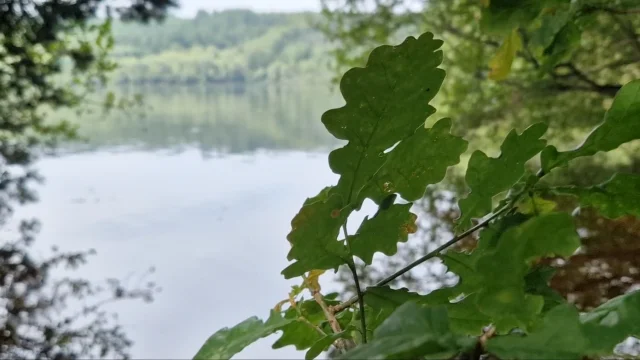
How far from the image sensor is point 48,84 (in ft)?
4.38

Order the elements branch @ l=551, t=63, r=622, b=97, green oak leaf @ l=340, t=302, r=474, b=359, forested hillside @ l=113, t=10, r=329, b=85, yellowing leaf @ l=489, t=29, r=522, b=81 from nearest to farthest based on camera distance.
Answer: green oak leaf @ l=340, t=302, r=474, b=359, yellowing leaf @ l=489, t=29, r=522, b=81, branch @ l=551, t=63, r=622, b=97, forested hillside @ l=113, t=10, r=329, b=85

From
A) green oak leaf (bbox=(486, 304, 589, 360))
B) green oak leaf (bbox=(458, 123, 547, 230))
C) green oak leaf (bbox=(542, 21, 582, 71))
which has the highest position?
green oak leaf (bbox=(542, 21, 582, 71))

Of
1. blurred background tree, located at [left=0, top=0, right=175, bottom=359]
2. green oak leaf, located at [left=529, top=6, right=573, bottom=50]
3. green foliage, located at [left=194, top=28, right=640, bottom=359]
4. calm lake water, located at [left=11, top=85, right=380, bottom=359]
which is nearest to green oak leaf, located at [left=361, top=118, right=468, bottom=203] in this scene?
green foliage, located at [left=194, top=28, right=640, bottom=359]

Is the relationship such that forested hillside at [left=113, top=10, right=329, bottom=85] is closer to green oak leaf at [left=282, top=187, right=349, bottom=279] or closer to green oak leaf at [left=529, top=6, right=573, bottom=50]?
green oak leaf at [left=529, top=6, right=573, bottom=50]

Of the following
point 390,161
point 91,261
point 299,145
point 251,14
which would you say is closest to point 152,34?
point 251,14

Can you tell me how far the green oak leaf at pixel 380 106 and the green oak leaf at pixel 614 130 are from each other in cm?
4

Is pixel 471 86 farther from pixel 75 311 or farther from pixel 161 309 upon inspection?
pixel 75 311

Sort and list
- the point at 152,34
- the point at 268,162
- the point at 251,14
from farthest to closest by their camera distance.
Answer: the point at 251,14 < the point at 152,34 < the point at 268,162

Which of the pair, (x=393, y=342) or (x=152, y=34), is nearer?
(x=393, y=342)

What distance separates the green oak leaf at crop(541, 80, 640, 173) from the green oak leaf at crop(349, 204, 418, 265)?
5 centimetres

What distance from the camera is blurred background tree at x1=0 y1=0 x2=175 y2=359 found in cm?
112

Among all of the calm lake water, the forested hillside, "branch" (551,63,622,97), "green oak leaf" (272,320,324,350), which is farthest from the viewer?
the forested hillside

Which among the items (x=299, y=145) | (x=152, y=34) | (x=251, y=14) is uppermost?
(x=251, y=14)

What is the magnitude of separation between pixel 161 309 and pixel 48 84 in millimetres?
665
